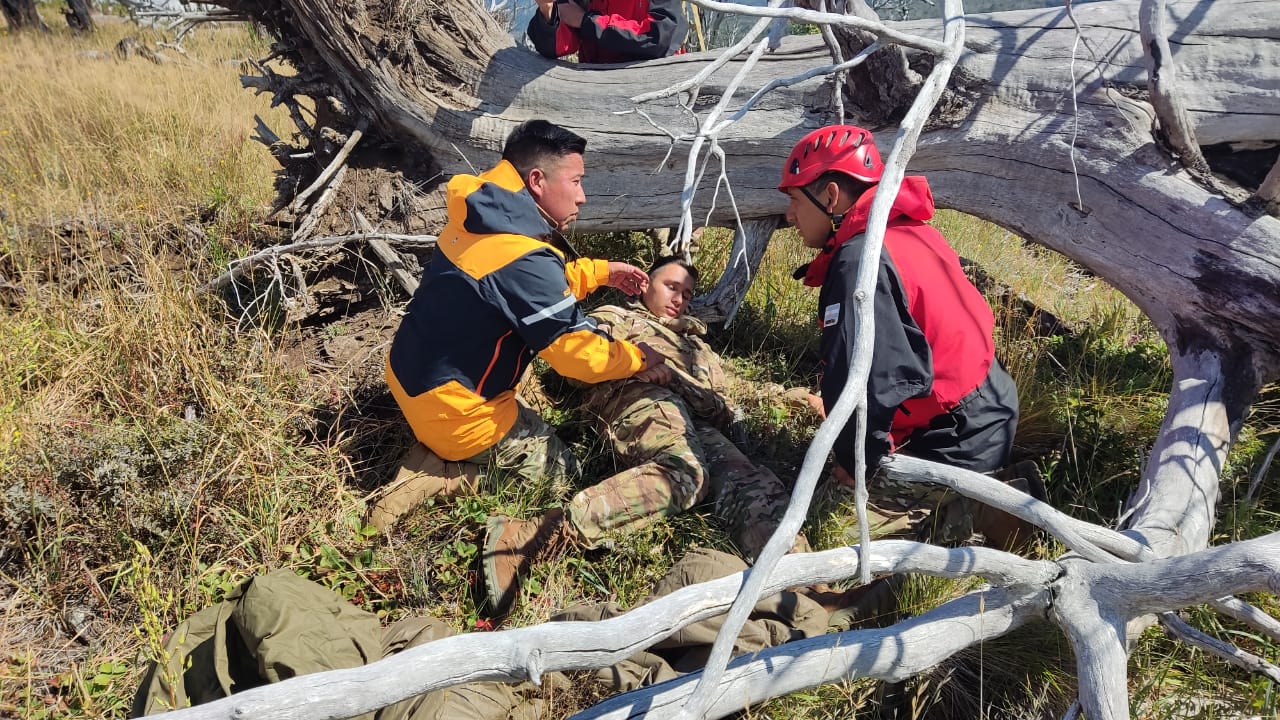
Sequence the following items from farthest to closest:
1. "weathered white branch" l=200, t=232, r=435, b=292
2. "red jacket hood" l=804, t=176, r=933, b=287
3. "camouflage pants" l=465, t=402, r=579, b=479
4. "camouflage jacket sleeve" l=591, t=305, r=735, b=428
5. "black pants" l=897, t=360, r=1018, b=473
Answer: "weathered white branch" l=200, t=232, r=435, b=292 < "camouflage jacket sleeve" l=591, t=305, r=735, b=428 < "camouflage pants" l=465, t=402, r=579, b=479 < "black pants" l=897, t=360, r=1018, b=473 < "red jacket hood" l=804, t=176, r=933, b=287

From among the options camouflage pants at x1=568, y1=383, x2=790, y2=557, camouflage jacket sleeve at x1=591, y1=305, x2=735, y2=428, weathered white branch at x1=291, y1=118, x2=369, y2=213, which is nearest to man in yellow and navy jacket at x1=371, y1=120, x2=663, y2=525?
camouflage pants at x1=568, y1=383, x2=790, y2=557

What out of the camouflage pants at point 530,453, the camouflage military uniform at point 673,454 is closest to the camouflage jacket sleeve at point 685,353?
the camouflage military uniform at point 673,454

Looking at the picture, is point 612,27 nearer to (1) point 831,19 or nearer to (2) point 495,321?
(2) point 495,321

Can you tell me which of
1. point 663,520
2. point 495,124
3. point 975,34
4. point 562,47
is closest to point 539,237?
point 663,520

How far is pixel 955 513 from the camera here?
11.2 feet

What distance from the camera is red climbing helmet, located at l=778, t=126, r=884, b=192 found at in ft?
9.98

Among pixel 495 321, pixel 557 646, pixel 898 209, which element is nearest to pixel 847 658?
pixel 557 646

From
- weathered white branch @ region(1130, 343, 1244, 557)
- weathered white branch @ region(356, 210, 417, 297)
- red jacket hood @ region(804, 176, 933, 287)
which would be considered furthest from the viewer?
weathered white branch @ region(356, 210, 417, 297)

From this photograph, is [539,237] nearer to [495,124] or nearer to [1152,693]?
[495,124]

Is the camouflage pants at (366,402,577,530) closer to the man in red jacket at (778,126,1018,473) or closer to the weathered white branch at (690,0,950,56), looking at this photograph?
the man in red jacket at (778,126,1018,473)

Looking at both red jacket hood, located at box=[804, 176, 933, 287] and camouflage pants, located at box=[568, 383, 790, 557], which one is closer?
red jacket hood, located at box=[804, 176, 933, 287]

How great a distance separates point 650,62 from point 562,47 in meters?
0.62

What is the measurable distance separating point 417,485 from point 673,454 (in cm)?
124

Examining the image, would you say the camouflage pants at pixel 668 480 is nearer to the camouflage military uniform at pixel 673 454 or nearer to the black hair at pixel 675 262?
the camouflage military uniform at pixel 673 454
